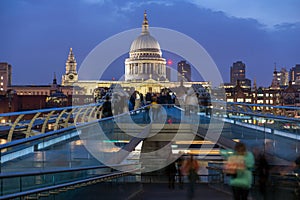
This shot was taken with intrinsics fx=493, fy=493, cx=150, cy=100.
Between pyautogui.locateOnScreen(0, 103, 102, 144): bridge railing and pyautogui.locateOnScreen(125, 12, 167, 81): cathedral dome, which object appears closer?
pyautogui.locateOnScreen(0, 103, 102, 144): bridge railing

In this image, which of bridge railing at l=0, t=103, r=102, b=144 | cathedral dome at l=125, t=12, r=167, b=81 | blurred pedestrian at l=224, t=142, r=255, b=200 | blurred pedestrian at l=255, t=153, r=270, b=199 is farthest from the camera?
cathedral dome at l=125, t=12, r=167, b=81

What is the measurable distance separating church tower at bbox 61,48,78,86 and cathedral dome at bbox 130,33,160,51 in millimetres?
22509

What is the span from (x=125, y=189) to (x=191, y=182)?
2.89 meters

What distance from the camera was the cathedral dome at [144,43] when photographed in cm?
14075

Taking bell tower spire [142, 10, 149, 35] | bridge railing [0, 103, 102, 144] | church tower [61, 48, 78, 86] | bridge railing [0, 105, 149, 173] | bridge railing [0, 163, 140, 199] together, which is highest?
bell tower spire [142, 10, 149, 35]

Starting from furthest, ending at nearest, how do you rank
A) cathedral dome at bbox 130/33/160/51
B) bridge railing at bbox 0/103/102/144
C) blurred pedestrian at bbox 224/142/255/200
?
cathedral dome at bbox 130/33/160/51 < bridge railing at bbox 0/103/102/144 < blurred pedestrian at bbox 224/142/255/200

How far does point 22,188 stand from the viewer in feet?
17.3

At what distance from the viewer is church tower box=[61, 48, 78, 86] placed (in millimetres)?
153750

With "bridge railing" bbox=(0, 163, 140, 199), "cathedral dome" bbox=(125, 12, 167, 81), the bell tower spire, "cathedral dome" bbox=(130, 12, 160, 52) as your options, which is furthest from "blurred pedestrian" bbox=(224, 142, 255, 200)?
the bell tower spire

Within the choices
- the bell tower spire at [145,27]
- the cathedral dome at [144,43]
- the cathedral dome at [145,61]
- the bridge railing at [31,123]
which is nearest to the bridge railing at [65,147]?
the bridge railing at [31,123]

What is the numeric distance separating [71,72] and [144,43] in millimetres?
29027

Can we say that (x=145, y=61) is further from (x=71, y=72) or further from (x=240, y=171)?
(x=240, y=171)

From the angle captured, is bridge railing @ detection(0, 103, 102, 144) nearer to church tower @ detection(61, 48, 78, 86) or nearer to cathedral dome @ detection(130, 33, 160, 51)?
cathedral dome @ detection(130, 33, 160, 51)

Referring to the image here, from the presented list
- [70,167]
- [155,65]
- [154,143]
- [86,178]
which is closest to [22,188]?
[70,167]
